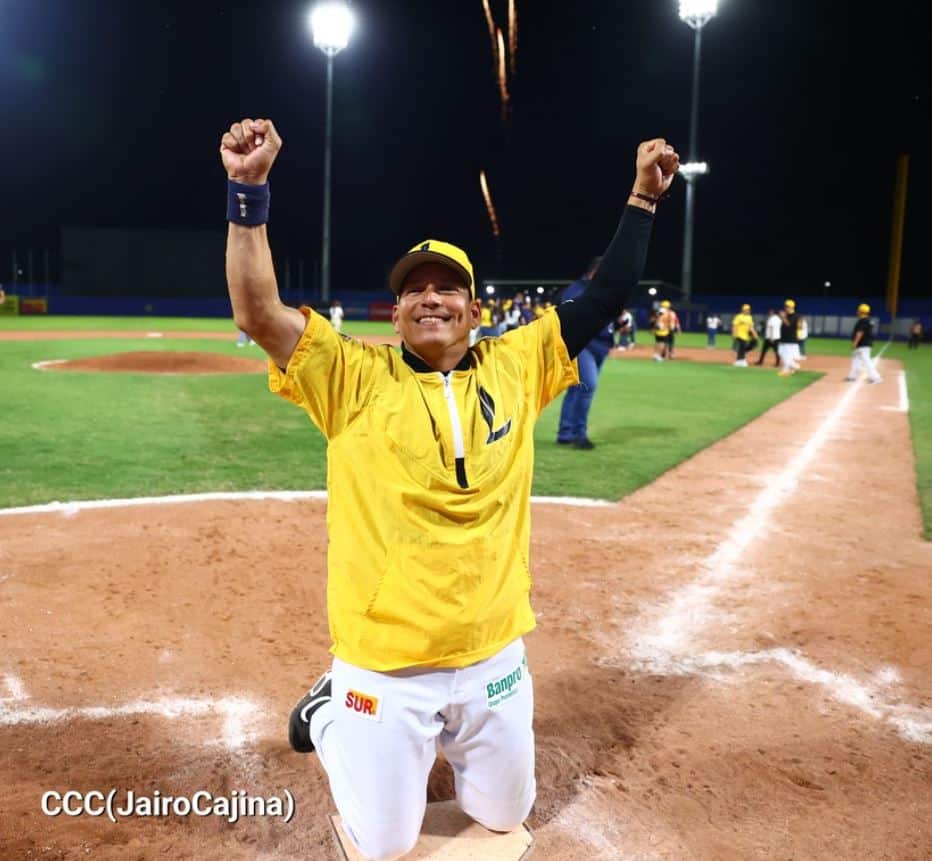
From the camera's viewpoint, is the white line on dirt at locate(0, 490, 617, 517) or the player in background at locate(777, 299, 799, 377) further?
the player in background at locate(777, 299, 799, 377)

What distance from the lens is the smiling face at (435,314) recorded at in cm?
256

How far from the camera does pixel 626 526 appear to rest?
21.6ft

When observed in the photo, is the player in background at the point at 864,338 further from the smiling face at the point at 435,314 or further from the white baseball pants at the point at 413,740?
the white baseball pants at the point at 413,740

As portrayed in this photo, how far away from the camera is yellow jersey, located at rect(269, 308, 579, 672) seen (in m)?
2.43

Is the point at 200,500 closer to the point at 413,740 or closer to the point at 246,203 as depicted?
the point at 413,740

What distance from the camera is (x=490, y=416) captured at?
8.43ft

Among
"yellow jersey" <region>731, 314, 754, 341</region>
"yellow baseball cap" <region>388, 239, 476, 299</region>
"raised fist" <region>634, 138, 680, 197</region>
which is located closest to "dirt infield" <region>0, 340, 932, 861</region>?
"yellow baseball cap" <region>388, 239, 476, 299</region>

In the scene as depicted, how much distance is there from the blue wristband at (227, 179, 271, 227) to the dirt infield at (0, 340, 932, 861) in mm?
1965

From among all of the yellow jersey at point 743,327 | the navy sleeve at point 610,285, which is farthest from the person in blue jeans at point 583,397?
the yellow jersey at point 743,327

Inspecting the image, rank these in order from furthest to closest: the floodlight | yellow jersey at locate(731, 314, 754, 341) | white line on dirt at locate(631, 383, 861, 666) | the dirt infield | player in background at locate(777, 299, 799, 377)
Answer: the floodlight < yellow jersey at locate(731, 314, 754, 341) < player in background at locate(777, 299, 799, 377) < white line on dirt at locate(631, 383, 861, 666) < the dirt infield

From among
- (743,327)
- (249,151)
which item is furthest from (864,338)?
(249,151)

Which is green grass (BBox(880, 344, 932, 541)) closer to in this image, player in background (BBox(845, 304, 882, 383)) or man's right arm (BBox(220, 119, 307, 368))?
player in background (BBox(845, 304, 882, 383))

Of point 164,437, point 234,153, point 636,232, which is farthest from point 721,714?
point 164,437

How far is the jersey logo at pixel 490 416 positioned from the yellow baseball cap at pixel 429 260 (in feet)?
1.25
